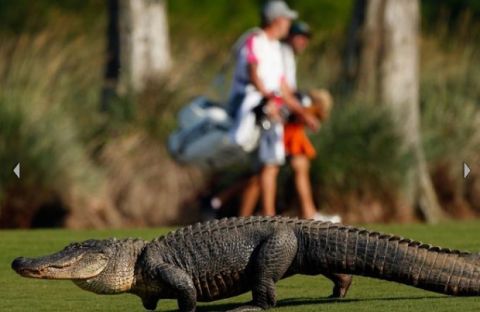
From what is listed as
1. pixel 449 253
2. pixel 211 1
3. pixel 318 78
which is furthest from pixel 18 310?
pixel 211 1

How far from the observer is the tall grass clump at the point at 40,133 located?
678 inches

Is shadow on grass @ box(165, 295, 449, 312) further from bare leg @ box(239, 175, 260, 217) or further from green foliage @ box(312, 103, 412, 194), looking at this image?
green foliage @ box(312, 103, 412, 194)

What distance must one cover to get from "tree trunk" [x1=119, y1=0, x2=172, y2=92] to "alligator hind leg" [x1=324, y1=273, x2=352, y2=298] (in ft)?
39.0

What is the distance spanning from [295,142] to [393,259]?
7493 millimetres

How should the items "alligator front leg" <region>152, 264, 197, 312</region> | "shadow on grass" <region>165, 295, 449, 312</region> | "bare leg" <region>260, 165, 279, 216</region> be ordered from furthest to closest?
"bare leg" <region>260, 165, 279, 216</region>
"shadow on grass" <region>165, 295, 449, 312</region>
"alligator front leg" <region>152, 264, 197, 312</region>

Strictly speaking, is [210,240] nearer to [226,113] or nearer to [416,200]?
[226,113]

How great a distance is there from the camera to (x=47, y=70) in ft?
62.0

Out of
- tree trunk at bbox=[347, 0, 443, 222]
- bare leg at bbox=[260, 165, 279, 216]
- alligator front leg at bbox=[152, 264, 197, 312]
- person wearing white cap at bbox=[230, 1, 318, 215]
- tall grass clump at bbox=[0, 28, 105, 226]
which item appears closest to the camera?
alligator front leg at bbox=[152, 264, 197, 312]

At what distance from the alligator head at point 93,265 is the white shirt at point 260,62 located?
6829mm

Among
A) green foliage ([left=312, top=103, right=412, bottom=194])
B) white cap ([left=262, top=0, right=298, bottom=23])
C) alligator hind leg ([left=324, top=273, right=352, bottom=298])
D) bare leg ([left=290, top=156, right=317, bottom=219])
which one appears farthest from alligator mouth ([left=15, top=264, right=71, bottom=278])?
green foliage ([left=312, top=103, right=412, bottom=194])

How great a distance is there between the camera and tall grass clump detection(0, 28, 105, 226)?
1722 cm

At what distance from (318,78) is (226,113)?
15.5 feet

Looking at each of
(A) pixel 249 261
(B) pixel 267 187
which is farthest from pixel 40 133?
(A) pixel 249 261

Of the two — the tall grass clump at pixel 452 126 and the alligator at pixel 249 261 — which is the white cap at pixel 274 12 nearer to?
the tall grass clump at pixel 452 126
